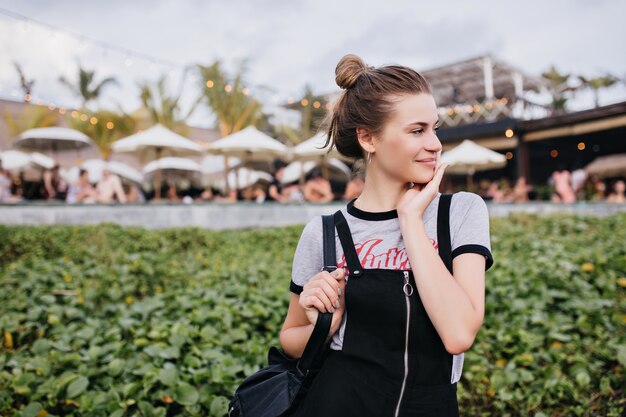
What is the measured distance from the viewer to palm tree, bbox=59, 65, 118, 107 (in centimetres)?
2695

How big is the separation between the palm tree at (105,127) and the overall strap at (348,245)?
23.9 metres

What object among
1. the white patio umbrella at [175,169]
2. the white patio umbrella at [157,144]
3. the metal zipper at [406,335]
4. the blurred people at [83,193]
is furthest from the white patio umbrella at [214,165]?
the metal zipper at [406,335]

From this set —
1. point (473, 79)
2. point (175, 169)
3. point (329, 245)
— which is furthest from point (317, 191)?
point (473, 79)

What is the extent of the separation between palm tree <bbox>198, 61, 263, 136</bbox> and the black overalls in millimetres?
23110

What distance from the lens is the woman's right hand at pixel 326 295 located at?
125 centimetres

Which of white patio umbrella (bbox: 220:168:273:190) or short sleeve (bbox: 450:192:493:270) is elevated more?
white patio umbrella (bbox: 220:168:273:190)

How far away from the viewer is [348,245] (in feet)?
4.38

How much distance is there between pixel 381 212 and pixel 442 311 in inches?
14.3

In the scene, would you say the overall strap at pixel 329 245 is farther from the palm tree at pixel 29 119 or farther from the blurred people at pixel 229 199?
the palm tree at pixel 29 119

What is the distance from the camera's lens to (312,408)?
1.29 meters

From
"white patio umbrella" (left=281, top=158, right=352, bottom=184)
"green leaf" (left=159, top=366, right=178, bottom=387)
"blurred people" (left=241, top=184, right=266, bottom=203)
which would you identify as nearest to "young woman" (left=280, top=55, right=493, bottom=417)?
"green leaf" (left=159, top=366, right=178, bottom=387)

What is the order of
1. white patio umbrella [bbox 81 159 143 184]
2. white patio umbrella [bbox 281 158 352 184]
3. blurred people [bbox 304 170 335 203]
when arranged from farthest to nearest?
white patio umbrella [bbox 281 158 352 184] → white patio umbrella [bbox 81 159 143 184] → blurred people [bbox 304 170 335 203]

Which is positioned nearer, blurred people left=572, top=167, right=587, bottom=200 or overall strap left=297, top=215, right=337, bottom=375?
overall strap left=297, top=215, right=337, bottom=375

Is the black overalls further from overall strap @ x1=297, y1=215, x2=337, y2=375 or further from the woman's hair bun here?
the woman's hair bun
